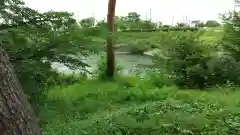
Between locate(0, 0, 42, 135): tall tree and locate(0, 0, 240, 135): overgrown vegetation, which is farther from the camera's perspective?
locate(0, 0, 240, 135): overgrown vegetation

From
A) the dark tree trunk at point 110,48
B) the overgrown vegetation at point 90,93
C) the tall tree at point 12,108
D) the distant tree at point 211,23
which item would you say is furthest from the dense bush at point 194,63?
the distant tree at point 211,23

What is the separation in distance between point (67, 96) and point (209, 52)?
8.48ft

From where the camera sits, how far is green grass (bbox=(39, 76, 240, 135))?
152 inches

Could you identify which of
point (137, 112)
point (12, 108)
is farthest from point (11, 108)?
point (137, 112)

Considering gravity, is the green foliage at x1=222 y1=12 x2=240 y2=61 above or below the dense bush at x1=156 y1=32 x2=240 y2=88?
above

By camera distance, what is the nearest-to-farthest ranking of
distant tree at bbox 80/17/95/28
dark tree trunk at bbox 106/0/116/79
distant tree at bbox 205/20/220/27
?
distant tree at bbox 80/17/95/28 < dark tree trunk at bbox 106/0/116/79 < distant tree at bbox 205/20/220/27

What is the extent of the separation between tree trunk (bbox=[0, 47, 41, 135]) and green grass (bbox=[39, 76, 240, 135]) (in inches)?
93.0

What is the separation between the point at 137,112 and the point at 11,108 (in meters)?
2.96

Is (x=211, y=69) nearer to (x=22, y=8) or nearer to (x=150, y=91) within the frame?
(x=150, y=91)

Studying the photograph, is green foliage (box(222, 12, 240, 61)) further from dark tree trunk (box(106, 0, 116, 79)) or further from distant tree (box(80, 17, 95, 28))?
distant tree (box(80, 17, 95, 28))

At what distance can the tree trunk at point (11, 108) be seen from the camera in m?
1.41

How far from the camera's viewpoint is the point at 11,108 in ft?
4.73

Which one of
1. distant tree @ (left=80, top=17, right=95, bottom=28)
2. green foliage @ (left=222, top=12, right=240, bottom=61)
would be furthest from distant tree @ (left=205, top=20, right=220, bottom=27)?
distant tree @ (left=80, top=17, right=95, bottom=28)

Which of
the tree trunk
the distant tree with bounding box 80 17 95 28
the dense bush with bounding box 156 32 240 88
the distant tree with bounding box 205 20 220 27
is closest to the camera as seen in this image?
the tree trunk
